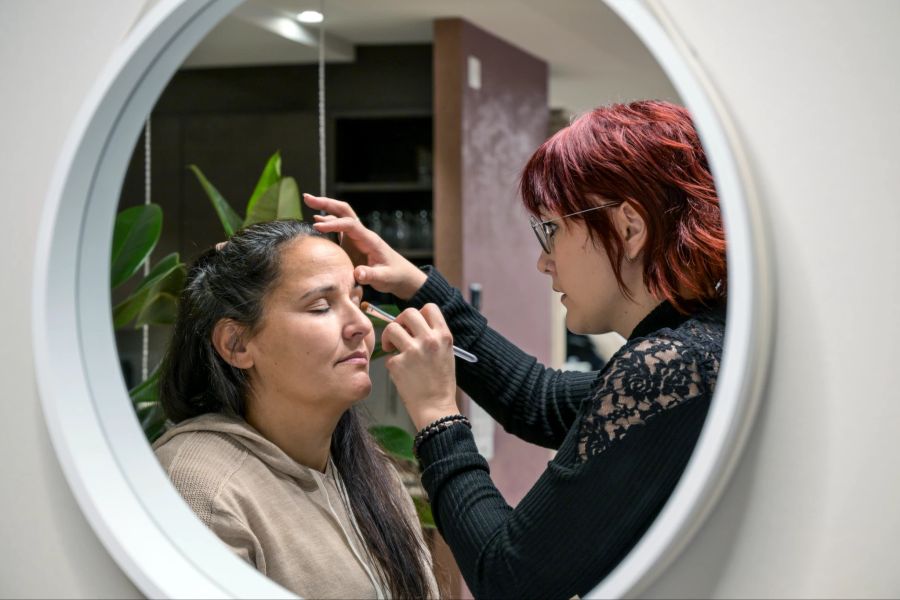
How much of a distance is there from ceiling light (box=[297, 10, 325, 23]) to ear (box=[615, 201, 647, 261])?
3069 millimetres

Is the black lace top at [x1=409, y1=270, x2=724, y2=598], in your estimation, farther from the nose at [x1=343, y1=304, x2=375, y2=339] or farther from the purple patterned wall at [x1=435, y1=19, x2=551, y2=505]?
the purple patterned wall at [x1=435, y1=19, x2=551, y2=505]

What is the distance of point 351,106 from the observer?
469cm

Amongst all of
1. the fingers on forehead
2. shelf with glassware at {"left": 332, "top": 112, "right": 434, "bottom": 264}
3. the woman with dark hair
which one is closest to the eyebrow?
the woman with dark hair

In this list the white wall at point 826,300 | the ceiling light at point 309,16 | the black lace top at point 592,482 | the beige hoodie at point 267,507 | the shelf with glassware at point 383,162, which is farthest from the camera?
the shelf with glassware at point 383,162

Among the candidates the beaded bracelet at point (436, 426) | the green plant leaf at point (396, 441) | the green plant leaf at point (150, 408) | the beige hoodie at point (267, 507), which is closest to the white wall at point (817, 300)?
the beaded bracelet at point (436, 426)

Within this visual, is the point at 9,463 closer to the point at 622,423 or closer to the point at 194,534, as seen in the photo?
the point at 194,534

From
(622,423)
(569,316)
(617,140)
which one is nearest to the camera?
(622,423)

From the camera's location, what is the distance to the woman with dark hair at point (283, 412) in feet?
4.38

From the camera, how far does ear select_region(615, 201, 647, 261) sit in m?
1.19

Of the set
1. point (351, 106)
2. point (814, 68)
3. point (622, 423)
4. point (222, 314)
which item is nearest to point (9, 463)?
point (222, 314)

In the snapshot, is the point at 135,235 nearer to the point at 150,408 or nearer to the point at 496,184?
the point at 150,408

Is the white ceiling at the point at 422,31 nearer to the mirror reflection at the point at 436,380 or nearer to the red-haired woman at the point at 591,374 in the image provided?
the mirror reflection at the point at 436,380

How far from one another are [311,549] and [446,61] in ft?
9.90

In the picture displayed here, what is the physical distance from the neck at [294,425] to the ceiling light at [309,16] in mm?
2872
